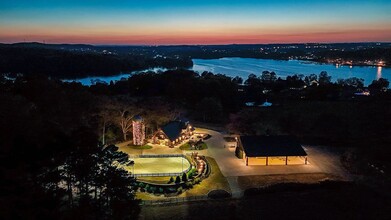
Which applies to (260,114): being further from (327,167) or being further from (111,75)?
(111,75)

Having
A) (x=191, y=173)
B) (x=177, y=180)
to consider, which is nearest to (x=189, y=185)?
(x=177, y=180)

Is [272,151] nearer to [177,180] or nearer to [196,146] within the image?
[196,146]

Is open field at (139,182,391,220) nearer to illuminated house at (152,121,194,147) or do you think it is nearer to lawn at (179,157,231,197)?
lawn at (179,157,231,197)

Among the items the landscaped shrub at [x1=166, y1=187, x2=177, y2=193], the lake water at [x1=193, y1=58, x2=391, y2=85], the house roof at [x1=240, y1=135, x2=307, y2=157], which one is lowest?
the lake water at [x1=193, y1=58, x2=391, y2=85]

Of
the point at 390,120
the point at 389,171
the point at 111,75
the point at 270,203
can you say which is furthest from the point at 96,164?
the point at 111,75

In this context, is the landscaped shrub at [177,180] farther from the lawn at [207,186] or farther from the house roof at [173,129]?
the house roof at [173,129]

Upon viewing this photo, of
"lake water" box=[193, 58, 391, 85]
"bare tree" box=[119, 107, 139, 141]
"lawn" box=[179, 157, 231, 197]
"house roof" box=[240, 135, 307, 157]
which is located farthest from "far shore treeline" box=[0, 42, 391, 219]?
"lake water" box=[193, 58, 391, 85]

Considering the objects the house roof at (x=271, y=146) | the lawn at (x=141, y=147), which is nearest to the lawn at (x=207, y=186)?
the house roof at (x=271, y=146)
